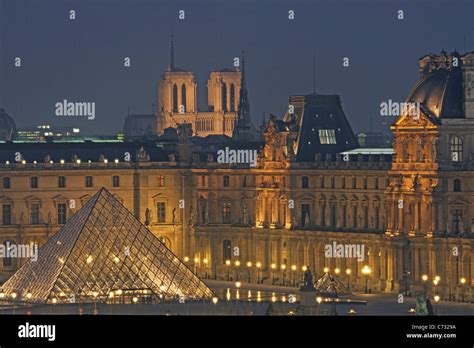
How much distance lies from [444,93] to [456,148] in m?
3.03

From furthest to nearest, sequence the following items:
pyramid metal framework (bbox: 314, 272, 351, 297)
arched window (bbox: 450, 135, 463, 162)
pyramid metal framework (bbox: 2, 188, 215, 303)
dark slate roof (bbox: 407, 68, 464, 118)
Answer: arched window (bbox: 450, 135, 463, 162)
dark slate roof (bbox: 407, 68, 464, 118)
pyramid metal framework (bbox: 314, 272, 351, 297)
pyramid metal framework (bbox: 2, 188, 215, 303)

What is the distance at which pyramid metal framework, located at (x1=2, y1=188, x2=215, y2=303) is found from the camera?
18838cm

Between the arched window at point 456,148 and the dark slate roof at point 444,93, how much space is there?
4.56 ft

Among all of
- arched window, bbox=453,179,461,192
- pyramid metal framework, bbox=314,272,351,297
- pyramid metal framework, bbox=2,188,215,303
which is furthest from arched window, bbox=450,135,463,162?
pyramid metal framework, bbox=2,188,215,303

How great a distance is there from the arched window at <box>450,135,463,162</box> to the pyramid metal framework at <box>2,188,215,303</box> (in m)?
15.2

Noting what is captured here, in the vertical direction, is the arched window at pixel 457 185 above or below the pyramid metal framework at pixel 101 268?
above

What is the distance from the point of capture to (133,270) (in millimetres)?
192250

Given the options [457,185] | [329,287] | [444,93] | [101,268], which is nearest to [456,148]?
[457,185]

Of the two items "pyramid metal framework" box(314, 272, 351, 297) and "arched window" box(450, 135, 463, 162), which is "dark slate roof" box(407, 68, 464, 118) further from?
"pyramid metal framework" box(314, 272, 351, 297)

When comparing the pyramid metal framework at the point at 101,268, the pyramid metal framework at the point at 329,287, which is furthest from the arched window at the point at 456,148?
the pyramid metal framework at the point at 101,268

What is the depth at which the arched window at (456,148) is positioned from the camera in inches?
7815

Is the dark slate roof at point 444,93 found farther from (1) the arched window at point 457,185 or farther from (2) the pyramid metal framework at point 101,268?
(2) the pyramid metal framework at point 101,268
